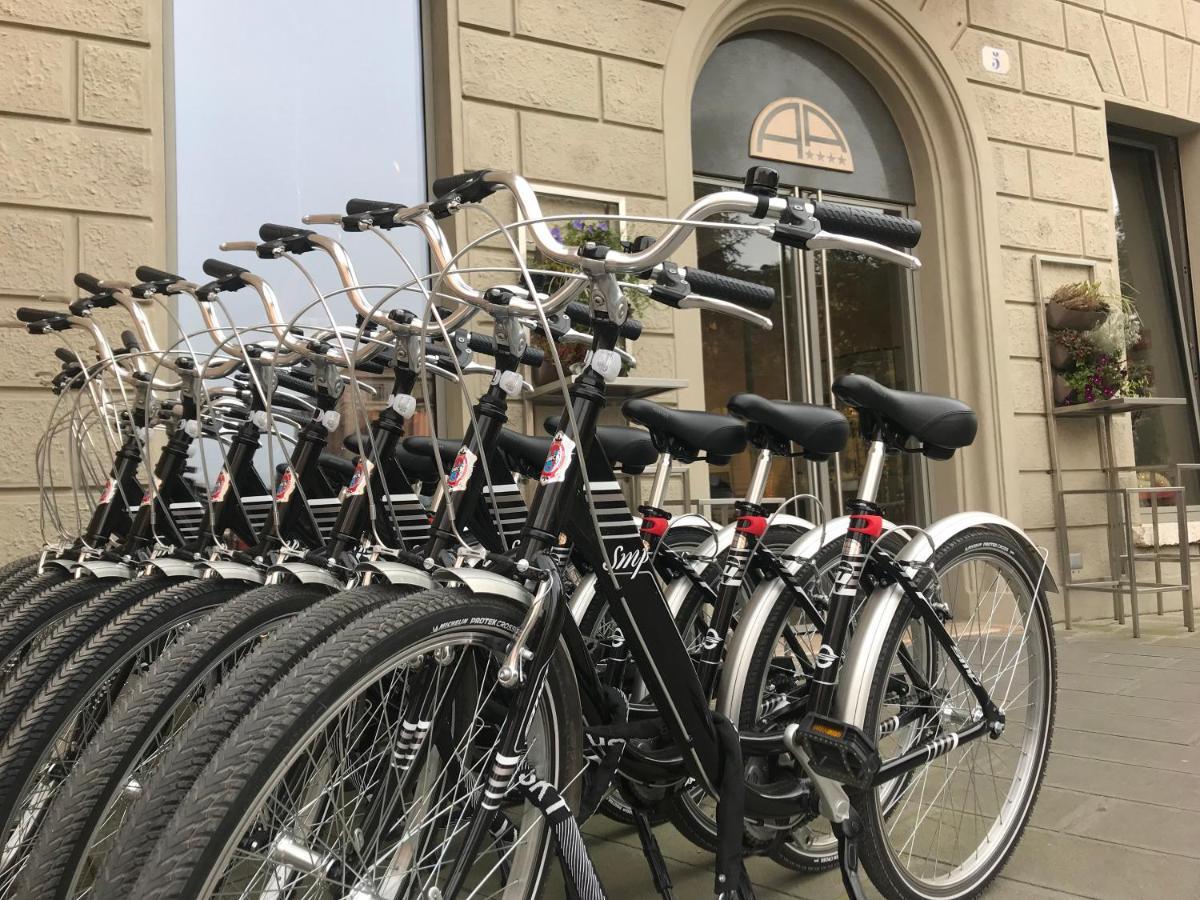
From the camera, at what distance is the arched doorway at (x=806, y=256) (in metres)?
5.70

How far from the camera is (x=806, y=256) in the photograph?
19.8 ft

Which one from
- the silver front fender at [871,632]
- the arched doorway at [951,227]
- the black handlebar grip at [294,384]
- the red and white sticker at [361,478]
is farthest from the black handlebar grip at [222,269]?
the arched doorway at [951,227]

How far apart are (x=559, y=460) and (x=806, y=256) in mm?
4729

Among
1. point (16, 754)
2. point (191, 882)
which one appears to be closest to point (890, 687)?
point (191, 882)

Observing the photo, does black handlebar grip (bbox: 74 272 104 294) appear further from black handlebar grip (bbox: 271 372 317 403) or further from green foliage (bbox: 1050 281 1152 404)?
green foliage (bbox: 1050 281 1152 404)

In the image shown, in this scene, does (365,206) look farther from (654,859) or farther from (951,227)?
(951,227)

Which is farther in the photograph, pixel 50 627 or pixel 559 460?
pixel 50 627

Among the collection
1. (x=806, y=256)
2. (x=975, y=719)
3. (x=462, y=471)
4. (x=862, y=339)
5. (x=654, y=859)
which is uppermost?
(x=806, y=256)

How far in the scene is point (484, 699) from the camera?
158cm

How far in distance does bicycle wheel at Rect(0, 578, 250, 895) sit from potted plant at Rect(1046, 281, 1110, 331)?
5.65 meters

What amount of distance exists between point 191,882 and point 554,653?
60 cm

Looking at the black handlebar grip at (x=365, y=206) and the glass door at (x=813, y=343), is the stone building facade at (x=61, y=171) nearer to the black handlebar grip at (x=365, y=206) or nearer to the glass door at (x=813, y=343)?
the black handlebar grip at (x=365, y=206)

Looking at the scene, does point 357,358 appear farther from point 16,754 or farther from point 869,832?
point 869,832

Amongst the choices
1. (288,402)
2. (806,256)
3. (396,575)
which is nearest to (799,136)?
(806,256)
